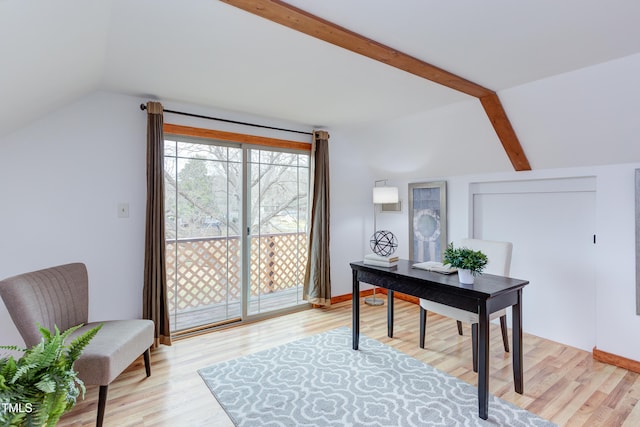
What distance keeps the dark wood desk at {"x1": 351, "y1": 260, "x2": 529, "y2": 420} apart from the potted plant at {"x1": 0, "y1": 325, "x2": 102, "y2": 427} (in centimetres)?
197

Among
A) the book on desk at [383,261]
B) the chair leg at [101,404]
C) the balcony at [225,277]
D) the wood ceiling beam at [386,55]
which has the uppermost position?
the wood ceiling beam at [386,55]

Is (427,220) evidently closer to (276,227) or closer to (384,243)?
(384,243)

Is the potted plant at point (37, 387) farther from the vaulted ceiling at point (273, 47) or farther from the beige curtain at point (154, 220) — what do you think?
the beige curtain at point (154, 220)

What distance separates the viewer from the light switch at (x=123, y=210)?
280 cm

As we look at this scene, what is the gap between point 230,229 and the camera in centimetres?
345

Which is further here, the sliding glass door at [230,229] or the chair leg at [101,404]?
the sliding glass door at [230,229]

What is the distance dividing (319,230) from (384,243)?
106cm

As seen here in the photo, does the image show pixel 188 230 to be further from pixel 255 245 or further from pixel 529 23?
pixel 529 23

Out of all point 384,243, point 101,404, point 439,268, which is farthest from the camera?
point 384,243

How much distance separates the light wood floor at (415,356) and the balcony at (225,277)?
27 centimetres

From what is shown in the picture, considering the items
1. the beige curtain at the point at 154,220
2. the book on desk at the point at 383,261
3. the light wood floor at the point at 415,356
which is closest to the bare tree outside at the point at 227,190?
the beige curtain at the point at 154,220

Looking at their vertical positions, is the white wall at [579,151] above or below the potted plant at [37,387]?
above

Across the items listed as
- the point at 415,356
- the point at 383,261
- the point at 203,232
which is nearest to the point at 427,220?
the point at 383,261

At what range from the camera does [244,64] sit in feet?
7.19
